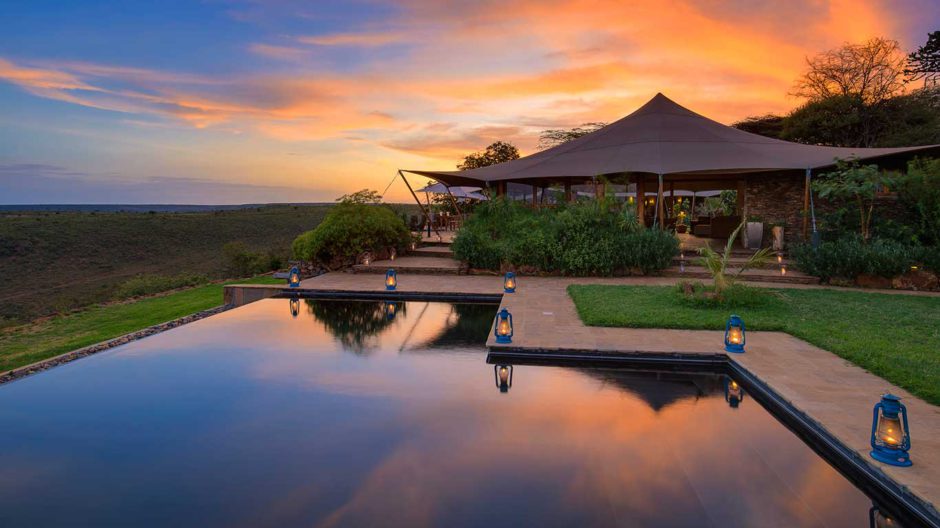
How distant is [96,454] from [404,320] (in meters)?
4.78

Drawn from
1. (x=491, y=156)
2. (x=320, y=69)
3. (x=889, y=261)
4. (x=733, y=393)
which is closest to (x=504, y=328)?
(x=733, y=393)

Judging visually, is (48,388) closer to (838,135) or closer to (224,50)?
(224,50)

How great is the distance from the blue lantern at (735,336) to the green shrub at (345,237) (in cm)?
950

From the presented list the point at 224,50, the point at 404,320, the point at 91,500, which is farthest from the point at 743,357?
the point at 224,50

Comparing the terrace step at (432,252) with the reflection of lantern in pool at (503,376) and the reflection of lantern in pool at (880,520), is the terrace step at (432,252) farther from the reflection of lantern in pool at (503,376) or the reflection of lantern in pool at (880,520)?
the reflection of lantern in pool at (880,520)

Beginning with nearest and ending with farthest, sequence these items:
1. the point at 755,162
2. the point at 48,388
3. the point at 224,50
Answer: the point at 48,388 → the point at 755,162 → the point at 224,50

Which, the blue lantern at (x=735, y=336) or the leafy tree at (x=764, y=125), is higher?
the leafy tree at (x=764, y=125)

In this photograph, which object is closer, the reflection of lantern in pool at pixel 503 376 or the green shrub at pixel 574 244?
the reflection of lantern in pool at pixel 503 376

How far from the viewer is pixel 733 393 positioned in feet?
16.3

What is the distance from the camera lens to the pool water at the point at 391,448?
311cm

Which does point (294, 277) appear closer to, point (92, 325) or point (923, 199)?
point (92, 325)

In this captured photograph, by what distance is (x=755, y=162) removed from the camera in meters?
13.2

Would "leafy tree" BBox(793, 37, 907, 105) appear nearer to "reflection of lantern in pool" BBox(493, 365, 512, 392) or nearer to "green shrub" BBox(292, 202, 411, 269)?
"green shrub" BBox(292, 202, 411, 269)

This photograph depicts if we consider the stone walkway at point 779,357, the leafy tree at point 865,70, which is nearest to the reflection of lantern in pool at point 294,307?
the stone walkway at point 779,357
